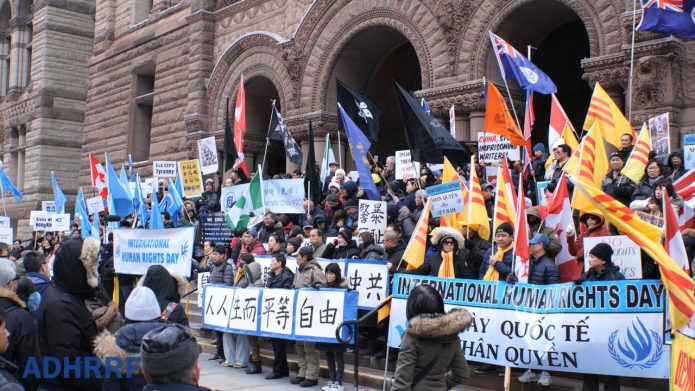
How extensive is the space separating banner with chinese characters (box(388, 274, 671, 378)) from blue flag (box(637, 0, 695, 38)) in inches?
224

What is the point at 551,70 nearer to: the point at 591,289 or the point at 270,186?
the point at 270,186

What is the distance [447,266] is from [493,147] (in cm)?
472

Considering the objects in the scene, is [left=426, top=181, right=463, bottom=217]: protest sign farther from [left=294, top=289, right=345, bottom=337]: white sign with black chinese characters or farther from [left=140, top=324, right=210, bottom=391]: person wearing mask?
[left=140, top=324, right=210, bottom=391]: person wearing mask

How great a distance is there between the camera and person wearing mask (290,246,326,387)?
8891 mm

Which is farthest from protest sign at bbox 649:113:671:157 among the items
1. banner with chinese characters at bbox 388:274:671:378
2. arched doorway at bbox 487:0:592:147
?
arched doorway at bbox 487:0:592:147

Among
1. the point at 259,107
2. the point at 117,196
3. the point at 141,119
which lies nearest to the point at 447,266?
the point at 117,196

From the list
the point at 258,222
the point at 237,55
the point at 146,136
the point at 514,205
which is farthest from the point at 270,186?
the point at 146,136

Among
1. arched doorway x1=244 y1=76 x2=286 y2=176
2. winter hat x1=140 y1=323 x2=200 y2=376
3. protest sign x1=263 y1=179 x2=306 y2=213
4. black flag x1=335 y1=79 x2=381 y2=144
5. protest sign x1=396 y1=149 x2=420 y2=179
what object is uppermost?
arched doorway x1=244 y1=76 x2=286 y2=176

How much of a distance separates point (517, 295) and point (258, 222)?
7068mm

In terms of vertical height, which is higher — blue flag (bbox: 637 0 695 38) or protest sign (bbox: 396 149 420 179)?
blue flag (bbox: 637 0 695 38)

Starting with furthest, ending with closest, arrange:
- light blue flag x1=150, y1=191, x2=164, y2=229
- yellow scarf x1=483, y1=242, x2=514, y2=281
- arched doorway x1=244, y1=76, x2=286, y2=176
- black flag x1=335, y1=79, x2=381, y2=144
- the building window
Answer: the building window
arched doorway x1=244, y1=76, x2=286, y2=176
light blue flag x1=150, y1=191, x2=164, y2=229
black flag x1=335, y1=79, x2=381, y2=144
yellow scarf x1=483, y1=242, x2=514, y2=281

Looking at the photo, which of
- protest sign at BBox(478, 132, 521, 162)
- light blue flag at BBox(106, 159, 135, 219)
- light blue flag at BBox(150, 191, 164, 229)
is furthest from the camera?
light blue flag at BBox(106, 159, 135, 219)

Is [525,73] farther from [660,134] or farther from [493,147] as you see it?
[660,134]

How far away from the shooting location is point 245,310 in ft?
32.0
